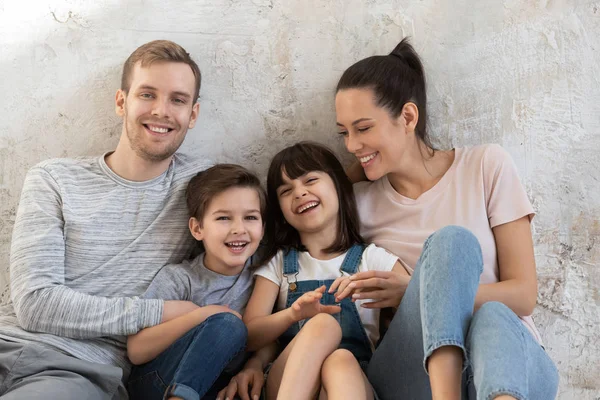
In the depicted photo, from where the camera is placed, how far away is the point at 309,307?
1553 mm

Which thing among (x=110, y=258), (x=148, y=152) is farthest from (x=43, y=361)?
(x=148, y=152)

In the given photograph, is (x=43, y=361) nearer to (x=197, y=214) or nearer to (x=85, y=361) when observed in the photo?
(x=85, y=361)

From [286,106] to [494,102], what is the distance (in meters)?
0.66

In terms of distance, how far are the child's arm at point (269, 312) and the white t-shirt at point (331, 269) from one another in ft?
0.08

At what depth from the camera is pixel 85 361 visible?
61.6 inches

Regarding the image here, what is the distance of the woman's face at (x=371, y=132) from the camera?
72.1 inches

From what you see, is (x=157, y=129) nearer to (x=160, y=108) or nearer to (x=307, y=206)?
(x=160, y=108)

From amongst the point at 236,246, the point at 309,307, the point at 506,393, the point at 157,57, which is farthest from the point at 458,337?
the point at 157,57

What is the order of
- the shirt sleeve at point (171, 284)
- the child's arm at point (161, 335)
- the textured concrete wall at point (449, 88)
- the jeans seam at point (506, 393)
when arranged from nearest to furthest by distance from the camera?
the jeans seam at point (506, 393)
the child's arm at point (161, 335)
the shirt sleeve at point (171, 284)
the textured concrete wall at point (449, 88)

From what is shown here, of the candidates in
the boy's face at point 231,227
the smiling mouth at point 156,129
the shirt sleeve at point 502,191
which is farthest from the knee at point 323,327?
the smiling mouth at point 156,129

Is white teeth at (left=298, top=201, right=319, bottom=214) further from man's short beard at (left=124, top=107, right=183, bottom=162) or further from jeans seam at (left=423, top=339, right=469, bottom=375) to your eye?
jeans seam at (left=423, top=339, right=469, bottom=375)

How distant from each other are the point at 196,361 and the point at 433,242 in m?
0.62

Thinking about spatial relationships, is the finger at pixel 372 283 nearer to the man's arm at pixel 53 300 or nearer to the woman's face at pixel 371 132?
the woman's face at pixel 371 132

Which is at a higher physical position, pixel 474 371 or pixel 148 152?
pixel 148 152
